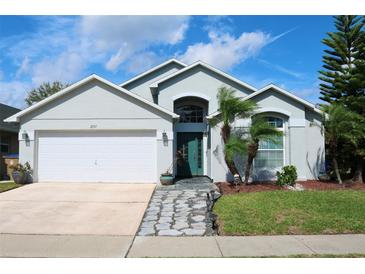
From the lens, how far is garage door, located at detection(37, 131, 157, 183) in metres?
13.9

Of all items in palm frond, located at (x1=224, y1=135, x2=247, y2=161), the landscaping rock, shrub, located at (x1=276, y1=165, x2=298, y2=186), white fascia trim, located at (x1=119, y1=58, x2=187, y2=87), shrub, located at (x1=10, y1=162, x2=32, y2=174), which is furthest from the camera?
white fascia trim, located at (x1=119, y1=58, x2=187, y2=87)

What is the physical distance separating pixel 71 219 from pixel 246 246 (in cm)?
461

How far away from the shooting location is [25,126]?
14133mm

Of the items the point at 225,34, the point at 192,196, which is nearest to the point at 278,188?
the point at 192,196

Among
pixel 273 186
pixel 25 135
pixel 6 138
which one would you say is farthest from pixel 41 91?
pixel 273 186

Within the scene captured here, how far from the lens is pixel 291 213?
8.35 m

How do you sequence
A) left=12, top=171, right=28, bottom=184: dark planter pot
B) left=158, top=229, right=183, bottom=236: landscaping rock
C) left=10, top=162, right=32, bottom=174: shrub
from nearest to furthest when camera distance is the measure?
left=158, top=229, right=183, bottom=236: landscaping rock < left=12, top=171, right=28, bottom=184: dark planter pot < left=10, top=162, right=32, bottom=174: shrub

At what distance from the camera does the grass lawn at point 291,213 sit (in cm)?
730

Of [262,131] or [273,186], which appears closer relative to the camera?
[262,131]

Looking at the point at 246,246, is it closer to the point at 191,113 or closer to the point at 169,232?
the point at 169,232

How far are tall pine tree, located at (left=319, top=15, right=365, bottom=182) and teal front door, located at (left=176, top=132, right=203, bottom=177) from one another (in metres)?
7.07

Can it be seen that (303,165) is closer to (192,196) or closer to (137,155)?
(192,196)

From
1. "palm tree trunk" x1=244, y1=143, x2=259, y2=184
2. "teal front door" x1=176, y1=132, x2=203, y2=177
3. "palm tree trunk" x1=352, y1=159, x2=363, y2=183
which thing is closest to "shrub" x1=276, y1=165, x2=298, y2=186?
"palm tree trunk" x1=244, y1=143, x2=259, y2=184

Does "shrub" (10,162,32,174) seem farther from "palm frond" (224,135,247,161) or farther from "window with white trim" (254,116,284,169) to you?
"window with white trim" (254,116,284,169)
